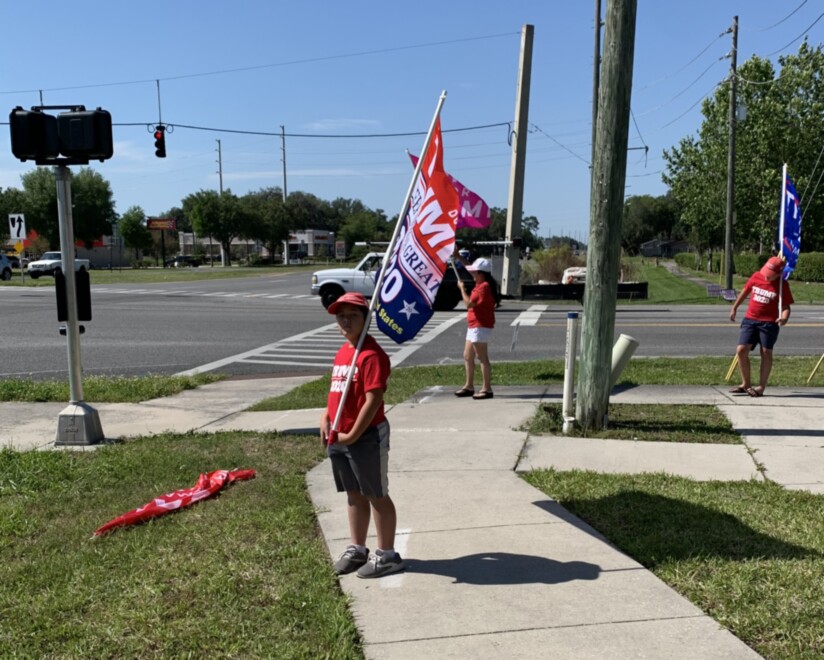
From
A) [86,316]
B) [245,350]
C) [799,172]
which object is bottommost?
[245,350]

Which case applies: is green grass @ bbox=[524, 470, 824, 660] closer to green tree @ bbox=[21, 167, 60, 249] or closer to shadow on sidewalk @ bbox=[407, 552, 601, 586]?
shadow on sidewalk @ bbox=[407, 552, 601, 586]

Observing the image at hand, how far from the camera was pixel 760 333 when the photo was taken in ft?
29.9

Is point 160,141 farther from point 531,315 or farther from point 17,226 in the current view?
point 531,315

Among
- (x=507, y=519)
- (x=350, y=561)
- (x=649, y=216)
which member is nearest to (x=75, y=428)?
(x=350, y=561)

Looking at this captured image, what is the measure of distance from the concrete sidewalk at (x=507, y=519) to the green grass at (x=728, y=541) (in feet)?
0.49

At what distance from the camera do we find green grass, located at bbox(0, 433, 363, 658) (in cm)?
344

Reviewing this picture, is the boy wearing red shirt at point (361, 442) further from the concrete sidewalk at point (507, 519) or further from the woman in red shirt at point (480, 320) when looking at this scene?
the woman in red shirt at point (480, 320)

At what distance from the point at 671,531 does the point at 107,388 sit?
810 centimetres

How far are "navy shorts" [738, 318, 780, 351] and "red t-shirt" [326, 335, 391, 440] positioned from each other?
6.51 meters

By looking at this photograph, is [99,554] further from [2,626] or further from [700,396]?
[700,396]

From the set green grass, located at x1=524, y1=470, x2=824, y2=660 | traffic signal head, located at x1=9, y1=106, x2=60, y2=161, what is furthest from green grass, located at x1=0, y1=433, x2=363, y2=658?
traffic signal head, located at x1=9, y1=106, x2=60, y2=161

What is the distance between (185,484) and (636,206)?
116828 millimetres

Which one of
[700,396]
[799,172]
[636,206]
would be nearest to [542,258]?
[799,172]

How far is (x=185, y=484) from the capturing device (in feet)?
19.4
